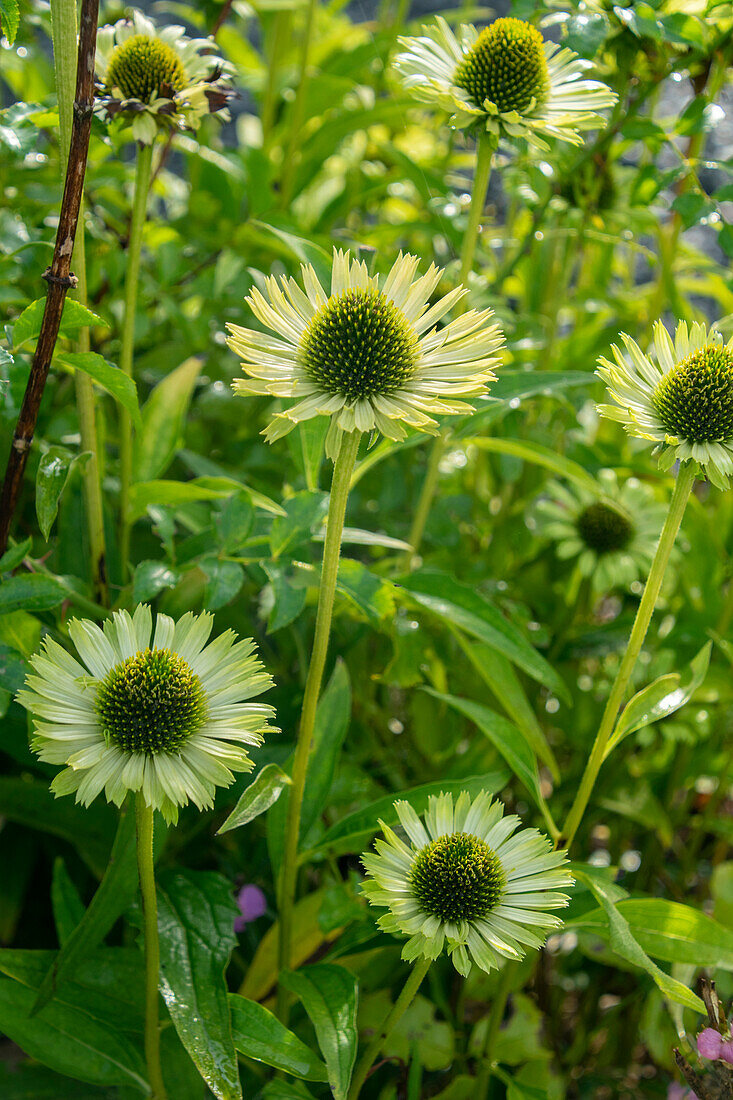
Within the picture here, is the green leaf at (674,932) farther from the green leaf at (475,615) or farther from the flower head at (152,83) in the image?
the flower head at (152,83)

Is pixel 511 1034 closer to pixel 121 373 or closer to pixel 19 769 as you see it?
pixel 19 769

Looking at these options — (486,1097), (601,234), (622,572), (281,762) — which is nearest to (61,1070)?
(281,762)

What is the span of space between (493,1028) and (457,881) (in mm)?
356

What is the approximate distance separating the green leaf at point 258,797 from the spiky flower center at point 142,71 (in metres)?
0.56

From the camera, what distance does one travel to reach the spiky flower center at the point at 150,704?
58 centimetres

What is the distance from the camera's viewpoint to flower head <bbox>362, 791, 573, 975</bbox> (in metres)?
0.59

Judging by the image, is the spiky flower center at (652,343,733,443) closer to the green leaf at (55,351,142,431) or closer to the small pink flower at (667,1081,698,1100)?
the green leaf at (55,351,142,431)

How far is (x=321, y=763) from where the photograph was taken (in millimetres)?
831

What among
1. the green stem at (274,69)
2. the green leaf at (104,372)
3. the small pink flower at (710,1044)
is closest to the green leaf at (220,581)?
the green leaf at (104,372)

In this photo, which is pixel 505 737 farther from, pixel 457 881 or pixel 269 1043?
pixel 269 1043

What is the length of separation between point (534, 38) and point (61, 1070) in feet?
3.14

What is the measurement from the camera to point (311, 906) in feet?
3.02

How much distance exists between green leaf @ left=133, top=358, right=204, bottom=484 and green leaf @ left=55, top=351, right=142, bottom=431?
0.55 ft

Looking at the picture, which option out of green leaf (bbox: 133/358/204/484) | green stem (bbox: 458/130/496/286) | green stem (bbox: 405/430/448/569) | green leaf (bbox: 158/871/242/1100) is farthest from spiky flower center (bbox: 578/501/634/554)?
green leaf (bbox: 158/871/242/1100)
